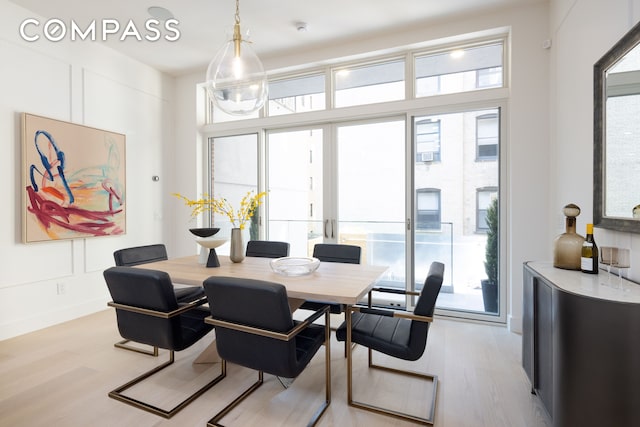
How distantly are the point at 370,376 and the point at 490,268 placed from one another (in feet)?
6.39

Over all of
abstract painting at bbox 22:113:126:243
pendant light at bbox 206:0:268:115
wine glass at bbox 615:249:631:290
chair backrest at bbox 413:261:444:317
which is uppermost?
pendant light at bbox 206:0:268:115

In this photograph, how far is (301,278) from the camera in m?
2.21

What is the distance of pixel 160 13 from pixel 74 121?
155 cm

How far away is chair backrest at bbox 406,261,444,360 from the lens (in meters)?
1.80

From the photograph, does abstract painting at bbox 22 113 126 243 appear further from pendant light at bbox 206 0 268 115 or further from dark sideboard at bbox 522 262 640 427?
dark sideboard at bbox 522 262 640 427

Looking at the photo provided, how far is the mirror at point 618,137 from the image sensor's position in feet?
5.51

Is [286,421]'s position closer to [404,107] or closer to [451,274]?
[451,274]

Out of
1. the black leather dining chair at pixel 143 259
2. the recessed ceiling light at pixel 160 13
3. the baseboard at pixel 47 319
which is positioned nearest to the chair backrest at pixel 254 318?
the black leather dining chair at pixel 143 259

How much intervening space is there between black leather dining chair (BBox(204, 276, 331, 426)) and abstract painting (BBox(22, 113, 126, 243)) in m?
2.76

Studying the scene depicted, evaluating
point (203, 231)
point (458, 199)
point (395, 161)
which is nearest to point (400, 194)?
point (395, 161)

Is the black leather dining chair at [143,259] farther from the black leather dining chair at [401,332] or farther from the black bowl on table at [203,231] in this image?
the black leather dining chair at [401,332]

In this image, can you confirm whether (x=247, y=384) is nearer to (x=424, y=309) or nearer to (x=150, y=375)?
(x=150, y=375)

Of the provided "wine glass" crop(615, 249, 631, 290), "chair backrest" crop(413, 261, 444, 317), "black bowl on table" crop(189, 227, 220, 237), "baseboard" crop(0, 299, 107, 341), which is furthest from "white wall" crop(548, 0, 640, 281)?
"baseboard" crop(0, 299, 107, 341)

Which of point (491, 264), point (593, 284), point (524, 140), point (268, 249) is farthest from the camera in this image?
point (491, 264)
